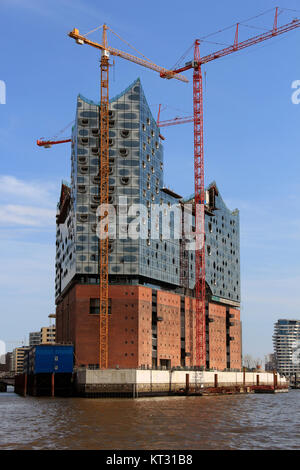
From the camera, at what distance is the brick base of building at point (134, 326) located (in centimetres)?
12962

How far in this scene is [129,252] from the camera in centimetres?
13500

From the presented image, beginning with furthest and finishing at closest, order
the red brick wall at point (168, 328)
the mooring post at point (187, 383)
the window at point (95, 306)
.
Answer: the red brick wall at point (168, 328) < the window at point (95, 306) < the mooring post at point (187, 383)

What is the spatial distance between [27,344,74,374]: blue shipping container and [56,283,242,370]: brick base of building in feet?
14.8

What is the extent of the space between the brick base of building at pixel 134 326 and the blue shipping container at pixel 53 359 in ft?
14.8

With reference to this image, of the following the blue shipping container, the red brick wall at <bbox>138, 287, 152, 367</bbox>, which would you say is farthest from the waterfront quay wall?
the red brick wall at <bbox>138, 287, 152, 367</bbox>

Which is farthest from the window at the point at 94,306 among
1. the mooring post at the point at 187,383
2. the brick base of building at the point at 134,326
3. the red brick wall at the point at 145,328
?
the mooring post at the point at 187,383

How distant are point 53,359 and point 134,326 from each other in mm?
18008

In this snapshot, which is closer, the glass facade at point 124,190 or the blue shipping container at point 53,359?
the blue shipping container at point 53,359

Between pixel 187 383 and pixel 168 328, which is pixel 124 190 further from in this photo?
pixel 187 383

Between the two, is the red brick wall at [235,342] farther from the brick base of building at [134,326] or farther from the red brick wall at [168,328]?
the red brick wall at [168,328]

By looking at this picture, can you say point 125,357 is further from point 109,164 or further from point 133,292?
point 109,164

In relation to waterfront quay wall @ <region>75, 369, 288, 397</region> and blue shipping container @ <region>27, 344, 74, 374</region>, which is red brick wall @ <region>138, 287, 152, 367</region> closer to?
waterfront quay wall @ <region>75, 369, 288, 397</region>

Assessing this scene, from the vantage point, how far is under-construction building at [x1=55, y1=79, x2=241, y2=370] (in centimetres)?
13112
